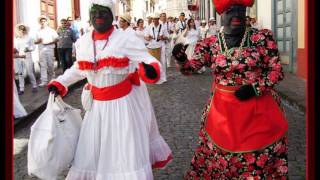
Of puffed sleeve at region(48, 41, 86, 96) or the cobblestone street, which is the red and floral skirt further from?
puffed sleeve at region(48, 41, 86, 96)

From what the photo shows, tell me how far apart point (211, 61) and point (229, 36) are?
10.0 inches

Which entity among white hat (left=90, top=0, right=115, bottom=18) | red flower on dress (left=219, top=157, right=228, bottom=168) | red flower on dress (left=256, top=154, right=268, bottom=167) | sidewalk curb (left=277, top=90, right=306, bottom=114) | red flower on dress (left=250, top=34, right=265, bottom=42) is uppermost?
white hat (left=90, top=0, right=115, bottom=18)

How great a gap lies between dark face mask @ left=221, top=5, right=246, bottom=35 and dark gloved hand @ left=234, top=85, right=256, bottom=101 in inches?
15.7

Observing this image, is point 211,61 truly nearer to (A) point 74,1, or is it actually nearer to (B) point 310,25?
(B) point 310,25

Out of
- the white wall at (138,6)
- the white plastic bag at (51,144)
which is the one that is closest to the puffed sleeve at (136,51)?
the white plastic bag at (51,144)

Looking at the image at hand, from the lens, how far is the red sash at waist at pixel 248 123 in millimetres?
3451


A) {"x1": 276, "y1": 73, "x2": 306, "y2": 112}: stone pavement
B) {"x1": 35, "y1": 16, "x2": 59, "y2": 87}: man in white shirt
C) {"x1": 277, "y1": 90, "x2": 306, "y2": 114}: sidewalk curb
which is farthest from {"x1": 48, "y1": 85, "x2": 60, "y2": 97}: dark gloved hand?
{"x1": 35, "y1": 16, "x2": 59, "y2": 87}: man in white shirt

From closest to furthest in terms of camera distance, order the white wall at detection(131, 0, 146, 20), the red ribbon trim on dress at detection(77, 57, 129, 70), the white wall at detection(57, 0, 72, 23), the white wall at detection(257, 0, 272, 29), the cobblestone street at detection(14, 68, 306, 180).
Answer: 1. the red ribbon trim on dress at detection(77, 57, 129, 70)
2. the cobblestone street at detection(14, 68, 306, 180)
3. the white wall at detection(257, 0, 272, 29)
4. the white wall at detection(57, 0, 72, 23)
5. the white wall at detection(131, 0, 146, 20)

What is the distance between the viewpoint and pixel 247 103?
3.46 m

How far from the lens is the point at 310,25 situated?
165 centimetres

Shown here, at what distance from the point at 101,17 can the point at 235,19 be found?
0.98 m

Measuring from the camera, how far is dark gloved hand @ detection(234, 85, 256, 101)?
3391mm

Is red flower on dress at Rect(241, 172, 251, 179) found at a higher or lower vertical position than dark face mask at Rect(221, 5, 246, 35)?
lower

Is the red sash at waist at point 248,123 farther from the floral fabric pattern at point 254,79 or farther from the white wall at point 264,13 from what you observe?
the white wall at point 264,13
